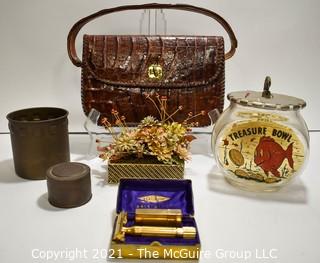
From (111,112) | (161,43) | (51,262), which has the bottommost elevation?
(51,262)

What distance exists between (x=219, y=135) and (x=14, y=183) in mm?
349

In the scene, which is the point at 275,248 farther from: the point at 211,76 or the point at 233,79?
the point at 233,79

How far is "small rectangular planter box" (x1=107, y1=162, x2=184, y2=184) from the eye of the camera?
1.72 feet

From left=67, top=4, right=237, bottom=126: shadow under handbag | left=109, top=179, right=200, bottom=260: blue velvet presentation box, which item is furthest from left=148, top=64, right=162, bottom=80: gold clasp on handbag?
left=109, top=179, right=200, bottom=260: blue velvet presentation box

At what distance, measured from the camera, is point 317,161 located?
2.19 feet

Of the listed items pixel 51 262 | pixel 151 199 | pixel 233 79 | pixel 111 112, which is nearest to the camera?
pixel 51 262

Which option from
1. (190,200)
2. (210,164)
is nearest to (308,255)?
(190,200)

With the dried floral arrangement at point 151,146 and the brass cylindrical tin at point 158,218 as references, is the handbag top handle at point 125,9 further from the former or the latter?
the brass cylindrical tin at point 158,218

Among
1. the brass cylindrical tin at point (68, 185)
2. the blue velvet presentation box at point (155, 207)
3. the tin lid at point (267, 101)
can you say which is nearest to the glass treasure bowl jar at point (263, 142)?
the tin lid at point (267, 101)

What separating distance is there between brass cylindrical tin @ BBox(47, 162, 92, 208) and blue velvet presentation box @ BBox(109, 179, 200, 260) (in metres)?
0.05

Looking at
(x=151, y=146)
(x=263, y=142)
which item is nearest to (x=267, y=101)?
(x=263, y=142)

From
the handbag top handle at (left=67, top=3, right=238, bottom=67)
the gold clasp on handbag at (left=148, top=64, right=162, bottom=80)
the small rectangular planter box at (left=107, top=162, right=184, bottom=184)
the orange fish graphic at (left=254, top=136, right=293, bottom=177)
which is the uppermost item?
the handbag top handle at (left=67, top=3, right=238, bottom=67)

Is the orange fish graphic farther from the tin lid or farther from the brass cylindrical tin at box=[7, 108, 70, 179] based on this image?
the brass cylindrical tin at box=[7, 108, 70, 179]

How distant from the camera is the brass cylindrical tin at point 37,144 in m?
0.52
